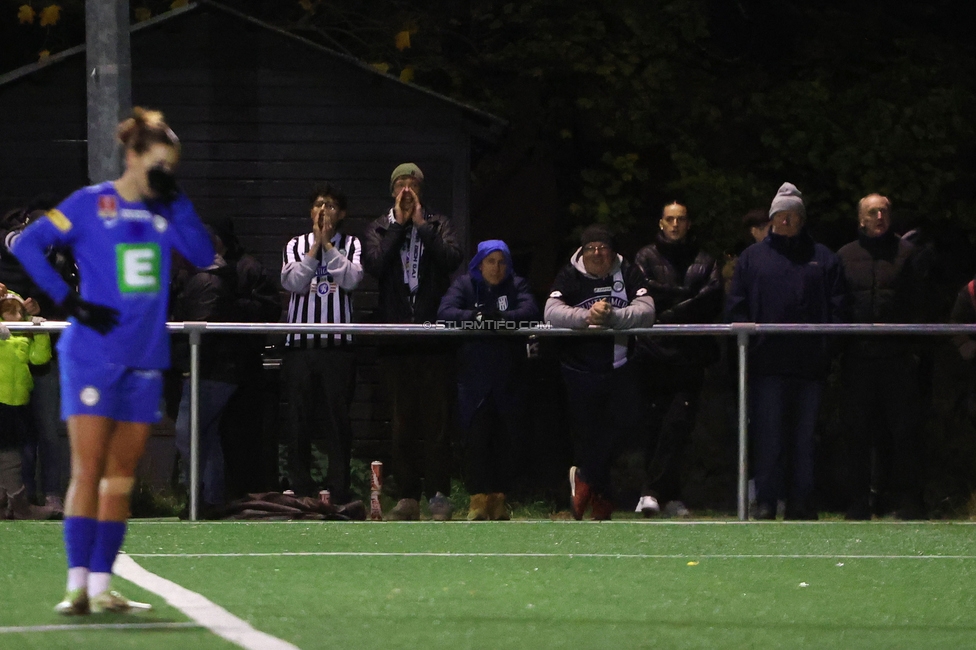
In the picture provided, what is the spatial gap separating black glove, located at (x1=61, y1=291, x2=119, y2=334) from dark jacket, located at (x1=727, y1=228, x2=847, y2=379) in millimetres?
6124

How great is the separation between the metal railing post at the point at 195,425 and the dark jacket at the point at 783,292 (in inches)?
137

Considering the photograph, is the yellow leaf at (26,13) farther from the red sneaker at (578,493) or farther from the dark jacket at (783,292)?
the red sneaker at (578,493)

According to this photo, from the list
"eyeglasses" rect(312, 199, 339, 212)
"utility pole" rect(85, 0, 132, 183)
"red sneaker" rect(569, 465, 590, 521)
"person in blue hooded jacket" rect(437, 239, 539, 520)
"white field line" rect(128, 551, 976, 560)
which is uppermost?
"utility pole" rect(85, 0, 132, 183)

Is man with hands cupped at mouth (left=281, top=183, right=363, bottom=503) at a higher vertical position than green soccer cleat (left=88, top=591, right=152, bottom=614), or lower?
higher

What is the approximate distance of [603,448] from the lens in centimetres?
1245

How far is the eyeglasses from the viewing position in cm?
1291

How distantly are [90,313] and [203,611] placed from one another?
4.09ft

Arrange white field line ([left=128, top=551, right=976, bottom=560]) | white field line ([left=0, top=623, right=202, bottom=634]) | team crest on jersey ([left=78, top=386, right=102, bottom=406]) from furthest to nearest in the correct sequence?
white field line ([left=128, top=551, right=976, bottom=560]) → team crest on jersey ([left=78, top=386, right=102, bottom=406]) → white field line ([left=0, top=623, right=202, bottom=634])

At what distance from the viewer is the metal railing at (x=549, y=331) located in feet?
40.4

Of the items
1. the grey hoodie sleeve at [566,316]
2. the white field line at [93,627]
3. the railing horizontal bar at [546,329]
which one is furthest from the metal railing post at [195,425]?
the white field line at [93,627]

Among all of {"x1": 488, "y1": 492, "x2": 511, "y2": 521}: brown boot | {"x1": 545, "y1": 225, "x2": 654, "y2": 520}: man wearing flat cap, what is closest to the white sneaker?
{"x1": 545, "y1": 225, "x2": 654, "y2": 520}: man wearing flat cap

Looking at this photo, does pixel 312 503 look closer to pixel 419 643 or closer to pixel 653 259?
pixel 653 259

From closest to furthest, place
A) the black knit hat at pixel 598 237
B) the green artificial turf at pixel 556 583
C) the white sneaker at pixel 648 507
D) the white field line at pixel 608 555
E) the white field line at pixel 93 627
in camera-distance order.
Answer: the white field line at pixel 93 627 < the green artificial turf at pixel 556 583 < the white field line at pixel 608 555 < the white sneaker at pixel 648 507 < the black knit hat at pixel 598 237

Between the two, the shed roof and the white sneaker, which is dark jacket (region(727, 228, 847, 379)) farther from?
the shed roof
